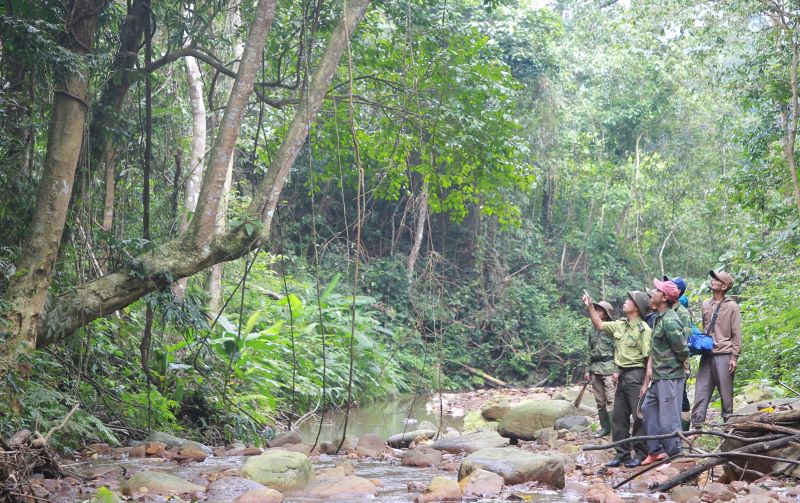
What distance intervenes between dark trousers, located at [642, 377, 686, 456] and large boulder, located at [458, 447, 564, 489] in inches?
41.6

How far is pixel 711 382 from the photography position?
8.05 m

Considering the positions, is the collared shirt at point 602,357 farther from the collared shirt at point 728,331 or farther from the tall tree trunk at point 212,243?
the tall tree trunk at point 212,243

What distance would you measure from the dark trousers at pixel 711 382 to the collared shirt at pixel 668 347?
126 cm

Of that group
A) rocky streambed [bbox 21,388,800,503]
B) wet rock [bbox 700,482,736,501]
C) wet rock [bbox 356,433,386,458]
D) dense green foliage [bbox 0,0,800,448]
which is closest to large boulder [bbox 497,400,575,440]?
dense green foliage [bbox 0,0,800,448]

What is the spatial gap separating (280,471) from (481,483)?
1534mm

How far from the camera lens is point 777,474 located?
569 centimetres

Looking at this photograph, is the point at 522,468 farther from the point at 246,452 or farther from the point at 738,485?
the point at 246,452

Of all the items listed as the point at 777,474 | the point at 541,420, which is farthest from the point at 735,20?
the point at 777,474

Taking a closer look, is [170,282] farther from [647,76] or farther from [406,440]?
[647,76]

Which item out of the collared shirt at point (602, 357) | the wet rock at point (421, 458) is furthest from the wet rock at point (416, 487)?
the collared shirt at point (602, 357)

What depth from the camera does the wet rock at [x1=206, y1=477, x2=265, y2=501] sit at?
554cm

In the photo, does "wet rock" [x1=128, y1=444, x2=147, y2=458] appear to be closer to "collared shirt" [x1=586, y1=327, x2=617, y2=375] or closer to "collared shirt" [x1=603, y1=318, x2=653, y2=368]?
"collared shirt" [x1=603, y1=318, x2=653, y2=368]

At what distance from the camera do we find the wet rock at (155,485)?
17.8 feet

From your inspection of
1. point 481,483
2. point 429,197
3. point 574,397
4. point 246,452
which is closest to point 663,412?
point 481,483
